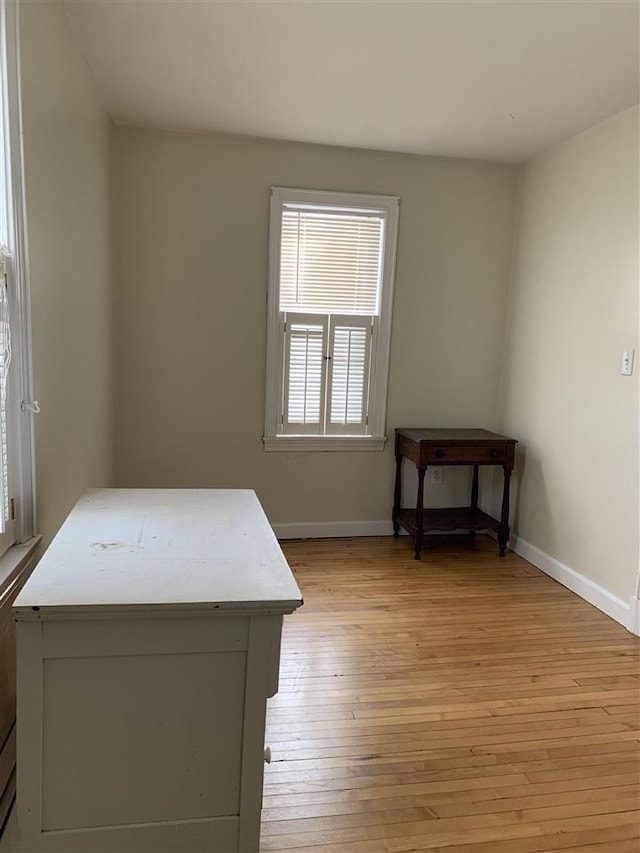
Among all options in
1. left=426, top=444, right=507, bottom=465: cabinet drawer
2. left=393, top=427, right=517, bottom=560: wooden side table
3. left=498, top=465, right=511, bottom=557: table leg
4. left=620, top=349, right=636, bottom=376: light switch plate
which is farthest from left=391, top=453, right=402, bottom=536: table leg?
left=620, top=349, right=636, bottom=376: light switch plate

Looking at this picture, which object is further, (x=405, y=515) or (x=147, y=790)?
(x=405, y=515)

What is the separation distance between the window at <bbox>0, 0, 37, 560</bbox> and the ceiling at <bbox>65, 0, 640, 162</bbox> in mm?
732

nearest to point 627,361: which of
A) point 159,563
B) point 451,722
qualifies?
point 451,722

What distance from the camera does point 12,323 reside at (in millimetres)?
1671

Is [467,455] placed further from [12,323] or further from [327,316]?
[12,323]

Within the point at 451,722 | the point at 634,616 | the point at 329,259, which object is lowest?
the point at 451,722

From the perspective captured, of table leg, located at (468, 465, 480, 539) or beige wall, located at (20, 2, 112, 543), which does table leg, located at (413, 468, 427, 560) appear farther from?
beige wall, located at (20, 2, 112, 543)

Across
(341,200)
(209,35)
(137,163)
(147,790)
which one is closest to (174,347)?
(137,163)

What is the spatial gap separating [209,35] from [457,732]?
268cm

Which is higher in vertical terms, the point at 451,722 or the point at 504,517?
the point at 504,517

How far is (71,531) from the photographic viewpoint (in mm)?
1656

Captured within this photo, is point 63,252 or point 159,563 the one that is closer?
point 159,563

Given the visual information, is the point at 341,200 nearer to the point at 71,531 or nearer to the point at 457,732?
the point at 71,531

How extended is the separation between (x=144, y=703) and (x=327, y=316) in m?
2.68
